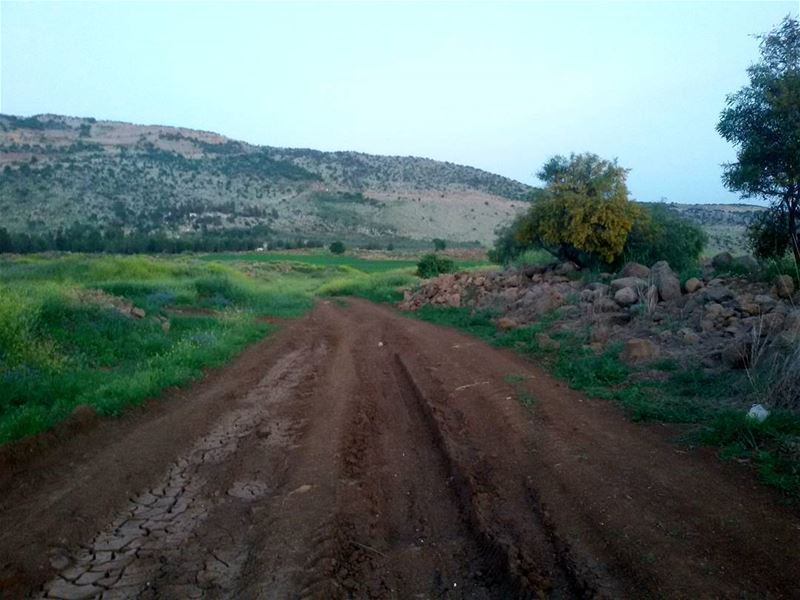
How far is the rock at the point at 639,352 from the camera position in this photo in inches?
482

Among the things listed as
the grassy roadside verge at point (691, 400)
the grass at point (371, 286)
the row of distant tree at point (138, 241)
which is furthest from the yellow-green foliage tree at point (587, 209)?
the row of distant tree at point (138, 241)

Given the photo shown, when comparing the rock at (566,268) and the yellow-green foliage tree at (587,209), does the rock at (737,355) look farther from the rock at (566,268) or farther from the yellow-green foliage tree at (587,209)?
the rock at (566,268)

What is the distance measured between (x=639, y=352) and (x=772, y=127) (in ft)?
20.7

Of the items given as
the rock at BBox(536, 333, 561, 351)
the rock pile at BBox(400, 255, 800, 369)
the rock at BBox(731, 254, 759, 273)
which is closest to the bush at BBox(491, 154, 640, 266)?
the rock pile at BBox(400, 255, 800, 369)

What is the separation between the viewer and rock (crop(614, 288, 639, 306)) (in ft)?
54.5

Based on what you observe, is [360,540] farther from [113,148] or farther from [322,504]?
[113,148]

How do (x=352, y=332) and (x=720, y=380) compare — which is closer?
(x=720, y=380)

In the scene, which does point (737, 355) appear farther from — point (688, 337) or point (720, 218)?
point (720, 218)

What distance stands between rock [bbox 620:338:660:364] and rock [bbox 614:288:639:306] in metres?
4.17

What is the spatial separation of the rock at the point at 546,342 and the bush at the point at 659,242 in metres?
9.78

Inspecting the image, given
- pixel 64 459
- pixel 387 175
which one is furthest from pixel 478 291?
pixel 387 175

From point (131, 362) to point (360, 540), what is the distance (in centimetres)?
947

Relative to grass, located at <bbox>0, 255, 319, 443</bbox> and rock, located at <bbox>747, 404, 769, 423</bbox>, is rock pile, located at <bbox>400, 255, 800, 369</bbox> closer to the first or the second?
rock, located at <bbox>747, 404, 769, 423</bbox>

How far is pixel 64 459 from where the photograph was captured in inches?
304
